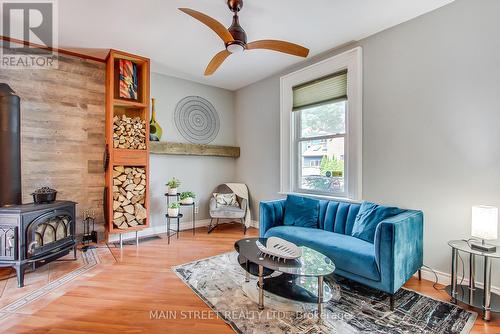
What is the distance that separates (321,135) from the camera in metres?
3.51

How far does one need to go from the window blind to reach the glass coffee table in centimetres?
210

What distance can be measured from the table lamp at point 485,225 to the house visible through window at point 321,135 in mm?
1383

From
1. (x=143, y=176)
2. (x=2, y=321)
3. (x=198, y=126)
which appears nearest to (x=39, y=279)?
(x=2, y=321)

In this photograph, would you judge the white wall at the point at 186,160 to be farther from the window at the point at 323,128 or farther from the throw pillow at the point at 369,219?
the throw pillow at the point at 369,219

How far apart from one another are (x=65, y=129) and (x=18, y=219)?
143cm

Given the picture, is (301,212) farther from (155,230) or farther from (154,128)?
(154,128)

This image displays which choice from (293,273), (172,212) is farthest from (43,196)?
(293,273)

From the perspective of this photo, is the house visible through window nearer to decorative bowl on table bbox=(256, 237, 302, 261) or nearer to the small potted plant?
decorative bowl on table bbox=(256, 237, 302, 261)

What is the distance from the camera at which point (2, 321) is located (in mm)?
1760

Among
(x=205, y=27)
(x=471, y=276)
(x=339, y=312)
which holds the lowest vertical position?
(x=339, y=312)

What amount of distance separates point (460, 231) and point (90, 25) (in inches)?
168

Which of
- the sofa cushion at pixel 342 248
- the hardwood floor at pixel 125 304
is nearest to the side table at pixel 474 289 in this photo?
the hardwood floor at pixel 125 304

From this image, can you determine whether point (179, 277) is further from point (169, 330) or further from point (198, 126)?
point (198, 126)

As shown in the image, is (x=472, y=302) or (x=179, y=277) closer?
(x=472, y=302)
